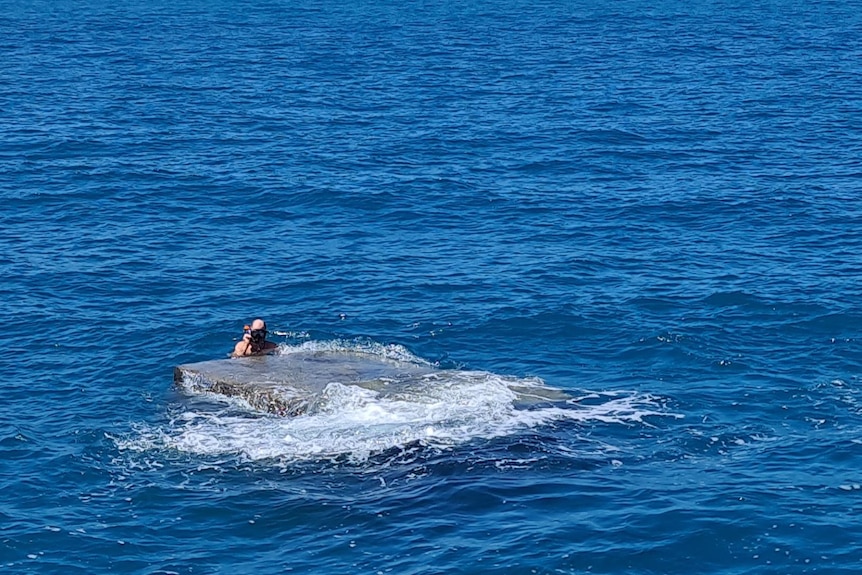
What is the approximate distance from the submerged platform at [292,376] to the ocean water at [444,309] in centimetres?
79

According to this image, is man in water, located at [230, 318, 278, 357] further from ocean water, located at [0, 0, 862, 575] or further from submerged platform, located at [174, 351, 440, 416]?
ocean water, located at [0, 0, 862, 575]

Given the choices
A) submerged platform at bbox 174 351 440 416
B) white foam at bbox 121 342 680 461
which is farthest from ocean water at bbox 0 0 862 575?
submerged platform at bbox 174 351 440 416

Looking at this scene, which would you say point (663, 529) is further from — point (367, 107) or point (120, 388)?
point (367, 107)

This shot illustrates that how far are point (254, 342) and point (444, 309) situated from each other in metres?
8.36

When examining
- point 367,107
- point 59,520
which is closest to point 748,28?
point 367,107

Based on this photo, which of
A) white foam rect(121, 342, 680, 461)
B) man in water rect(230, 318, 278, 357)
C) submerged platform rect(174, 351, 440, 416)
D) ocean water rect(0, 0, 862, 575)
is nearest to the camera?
ocean water rect(0, 0, 862, 575)

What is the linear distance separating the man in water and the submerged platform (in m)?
0.56

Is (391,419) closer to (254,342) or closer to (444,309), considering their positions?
(254,342)

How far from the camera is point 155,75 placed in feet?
311

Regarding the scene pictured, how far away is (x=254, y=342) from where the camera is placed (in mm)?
44094

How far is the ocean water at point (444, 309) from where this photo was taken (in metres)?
33.0

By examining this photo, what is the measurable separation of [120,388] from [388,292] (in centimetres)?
1229

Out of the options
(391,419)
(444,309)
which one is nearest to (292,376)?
(391,419)

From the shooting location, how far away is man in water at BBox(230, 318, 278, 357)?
43938 millimetres
